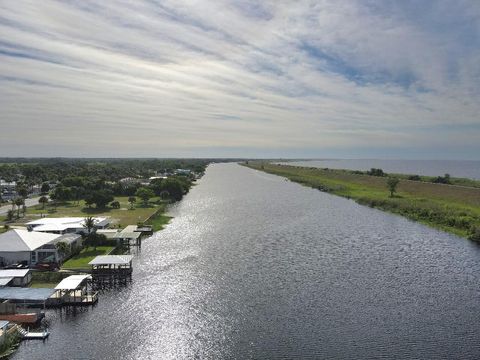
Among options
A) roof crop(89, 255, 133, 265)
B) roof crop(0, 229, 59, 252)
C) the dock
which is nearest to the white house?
roof crop(0, 229, 59, 252)

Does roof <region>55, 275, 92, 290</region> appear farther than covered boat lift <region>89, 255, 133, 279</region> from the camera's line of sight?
No

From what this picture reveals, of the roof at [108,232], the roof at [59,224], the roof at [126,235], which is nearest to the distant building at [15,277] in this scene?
the roof at [126,235]

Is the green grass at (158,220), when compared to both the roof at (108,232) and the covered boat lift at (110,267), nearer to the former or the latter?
the roof at (108,232)

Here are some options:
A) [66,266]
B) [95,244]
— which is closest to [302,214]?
[95,244]

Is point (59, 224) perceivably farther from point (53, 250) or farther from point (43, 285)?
point (43, 285)

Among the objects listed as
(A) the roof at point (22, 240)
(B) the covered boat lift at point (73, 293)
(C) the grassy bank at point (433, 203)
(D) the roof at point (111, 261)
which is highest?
(C) the grassy bank at point (433, 203)

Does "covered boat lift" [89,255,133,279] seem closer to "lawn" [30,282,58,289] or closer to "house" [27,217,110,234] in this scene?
"lawn" [30,282,58,289]

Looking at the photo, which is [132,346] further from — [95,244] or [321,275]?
[95,244]
